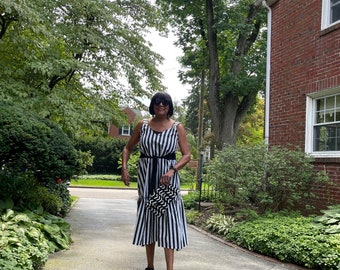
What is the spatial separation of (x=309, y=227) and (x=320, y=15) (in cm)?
437

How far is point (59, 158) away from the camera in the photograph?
5691 millimetres

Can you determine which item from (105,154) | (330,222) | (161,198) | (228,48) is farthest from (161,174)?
(105,154)

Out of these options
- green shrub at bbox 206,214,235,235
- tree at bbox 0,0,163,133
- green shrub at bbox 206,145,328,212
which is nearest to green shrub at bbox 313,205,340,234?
green shrub at bbox 206,145,328,212

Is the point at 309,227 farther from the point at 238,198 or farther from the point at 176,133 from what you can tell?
the point at 176,133

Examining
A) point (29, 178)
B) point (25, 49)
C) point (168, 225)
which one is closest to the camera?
point (168, 225)

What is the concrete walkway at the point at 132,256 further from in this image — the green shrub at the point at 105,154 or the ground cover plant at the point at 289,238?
the green shrub at the point at 105,154

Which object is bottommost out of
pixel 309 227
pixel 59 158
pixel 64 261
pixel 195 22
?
pixel 64 261

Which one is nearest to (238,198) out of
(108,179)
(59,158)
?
(59,158)

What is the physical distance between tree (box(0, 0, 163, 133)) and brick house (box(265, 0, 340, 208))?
12.6 ft

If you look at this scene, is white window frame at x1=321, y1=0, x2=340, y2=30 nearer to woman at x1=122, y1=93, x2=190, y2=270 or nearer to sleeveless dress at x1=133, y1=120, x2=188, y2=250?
woman at x1=122, y1=93, x2=190, y2=270

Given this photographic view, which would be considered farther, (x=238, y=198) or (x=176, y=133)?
(x=238, y=198)

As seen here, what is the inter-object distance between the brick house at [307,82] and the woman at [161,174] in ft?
14.8

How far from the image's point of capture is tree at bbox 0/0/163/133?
8.59m

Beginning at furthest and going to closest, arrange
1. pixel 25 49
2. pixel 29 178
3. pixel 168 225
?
pixel 25 49 → pixel 29 178 → pixel 168 225
